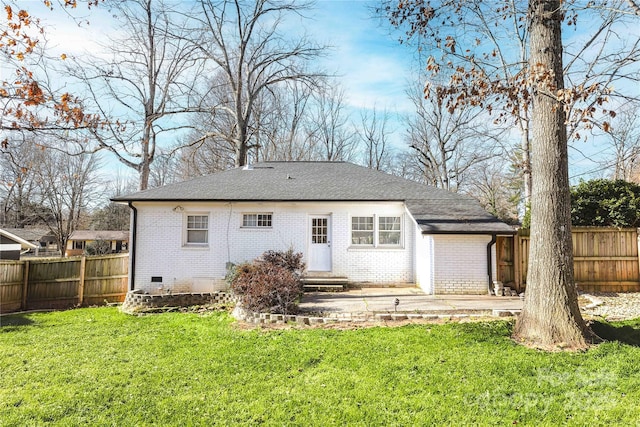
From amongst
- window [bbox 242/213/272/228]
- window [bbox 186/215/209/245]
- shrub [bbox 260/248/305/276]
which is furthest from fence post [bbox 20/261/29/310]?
shrub [bbox 260/248/305/276]

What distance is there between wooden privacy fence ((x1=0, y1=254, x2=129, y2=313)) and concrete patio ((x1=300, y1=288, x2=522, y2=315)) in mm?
6933

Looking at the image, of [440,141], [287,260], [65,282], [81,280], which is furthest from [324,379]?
[440,141]

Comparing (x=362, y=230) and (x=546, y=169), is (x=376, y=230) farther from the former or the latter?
(x=546, y=169)

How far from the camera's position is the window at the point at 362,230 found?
12336 millimetres

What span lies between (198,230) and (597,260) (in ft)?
43.4

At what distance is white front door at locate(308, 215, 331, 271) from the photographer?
→ 40.5 feet

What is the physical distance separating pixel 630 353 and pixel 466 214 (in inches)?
256

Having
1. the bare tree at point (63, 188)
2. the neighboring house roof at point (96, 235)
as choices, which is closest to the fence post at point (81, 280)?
the bare tree at point (63, 188)

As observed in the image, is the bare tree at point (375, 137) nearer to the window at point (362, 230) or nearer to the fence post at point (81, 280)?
the window at point (362, 230)

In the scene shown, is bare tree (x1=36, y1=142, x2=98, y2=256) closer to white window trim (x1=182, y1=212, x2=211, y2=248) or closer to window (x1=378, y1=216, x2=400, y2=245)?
white window trim (x1=182, y1=212, x2=211, y2=248)

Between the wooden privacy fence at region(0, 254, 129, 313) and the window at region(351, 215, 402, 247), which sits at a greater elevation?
the window at region(351, 215, 402, 247)

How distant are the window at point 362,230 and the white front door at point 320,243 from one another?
2.86 feet

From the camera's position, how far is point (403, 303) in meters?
9.14

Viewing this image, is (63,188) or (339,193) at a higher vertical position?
(63,188)
